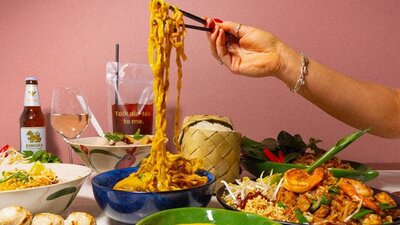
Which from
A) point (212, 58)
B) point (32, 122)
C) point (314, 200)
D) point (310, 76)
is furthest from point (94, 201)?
point (212, 58)

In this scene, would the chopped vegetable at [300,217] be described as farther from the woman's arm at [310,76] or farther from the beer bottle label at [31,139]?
the beer bottle label at [31,139]

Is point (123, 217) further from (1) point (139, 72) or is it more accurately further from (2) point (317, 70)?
(1) point (139, 72)

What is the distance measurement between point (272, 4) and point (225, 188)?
3.70ft

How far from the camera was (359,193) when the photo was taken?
0.91 meters

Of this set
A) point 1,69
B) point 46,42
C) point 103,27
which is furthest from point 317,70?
point 1,69

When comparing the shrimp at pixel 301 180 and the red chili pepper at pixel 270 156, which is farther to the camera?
the red chili pepper at pixel 270 156

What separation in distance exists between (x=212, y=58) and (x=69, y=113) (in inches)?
27.5

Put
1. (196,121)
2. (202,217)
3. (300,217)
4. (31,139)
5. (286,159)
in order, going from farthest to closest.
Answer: (31,139) < (286,159) < (196,121) < (300,217) < (202,217)

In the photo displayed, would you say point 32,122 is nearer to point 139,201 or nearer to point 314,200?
point 139,201

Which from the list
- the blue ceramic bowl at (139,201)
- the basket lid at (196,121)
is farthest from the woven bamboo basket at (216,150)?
the blue ceramic bowl at (139,201)

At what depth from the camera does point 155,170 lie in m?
0.92

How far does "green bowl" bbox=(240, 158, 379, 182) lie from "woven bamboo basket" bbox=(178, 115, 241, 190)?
107 millimetres

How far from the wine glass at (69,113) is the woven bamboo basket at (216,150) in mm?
584

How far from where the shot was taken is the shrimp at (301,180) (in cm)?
95
